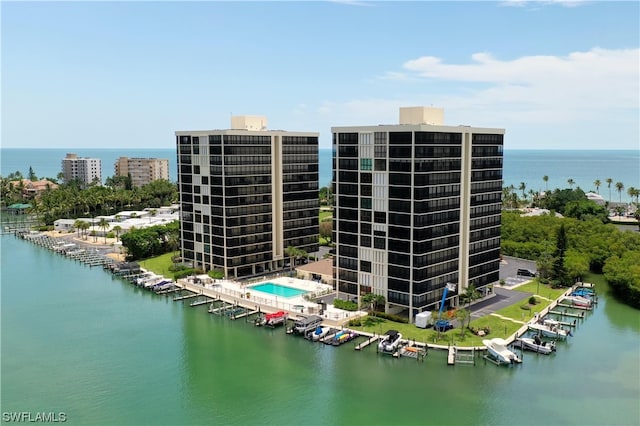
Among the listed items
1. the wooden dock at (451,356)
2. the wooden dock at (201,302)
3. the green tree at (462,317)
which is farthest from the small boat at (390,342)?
the wooden dock at (201,302)

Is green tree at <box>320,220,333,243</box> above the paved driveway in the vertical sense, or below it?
above

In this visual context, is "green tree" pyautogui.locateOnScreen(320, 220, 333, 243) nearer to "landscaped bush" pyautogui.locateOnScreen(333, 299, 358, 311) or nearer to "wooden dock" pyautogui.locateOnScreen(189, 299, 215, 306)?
"wooden dock" pyautogui.locateOnScreen(189, 299, 215, 306)

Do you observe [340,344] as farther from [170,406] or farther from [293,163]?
[293,163]

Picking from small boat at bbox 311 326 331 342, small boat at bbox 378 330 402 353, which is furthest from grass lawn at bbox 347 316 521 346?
Answer: small boat at bbox 311 326 331 342

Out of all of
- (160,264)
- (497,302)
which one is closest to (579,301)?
(497,302)

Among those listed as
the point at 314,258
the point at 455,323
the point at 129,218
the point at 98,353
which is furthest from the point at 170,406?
the point at 129,218

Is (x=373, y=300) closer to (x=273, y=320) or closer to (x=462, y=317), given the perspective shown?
(x=462, y=317)
